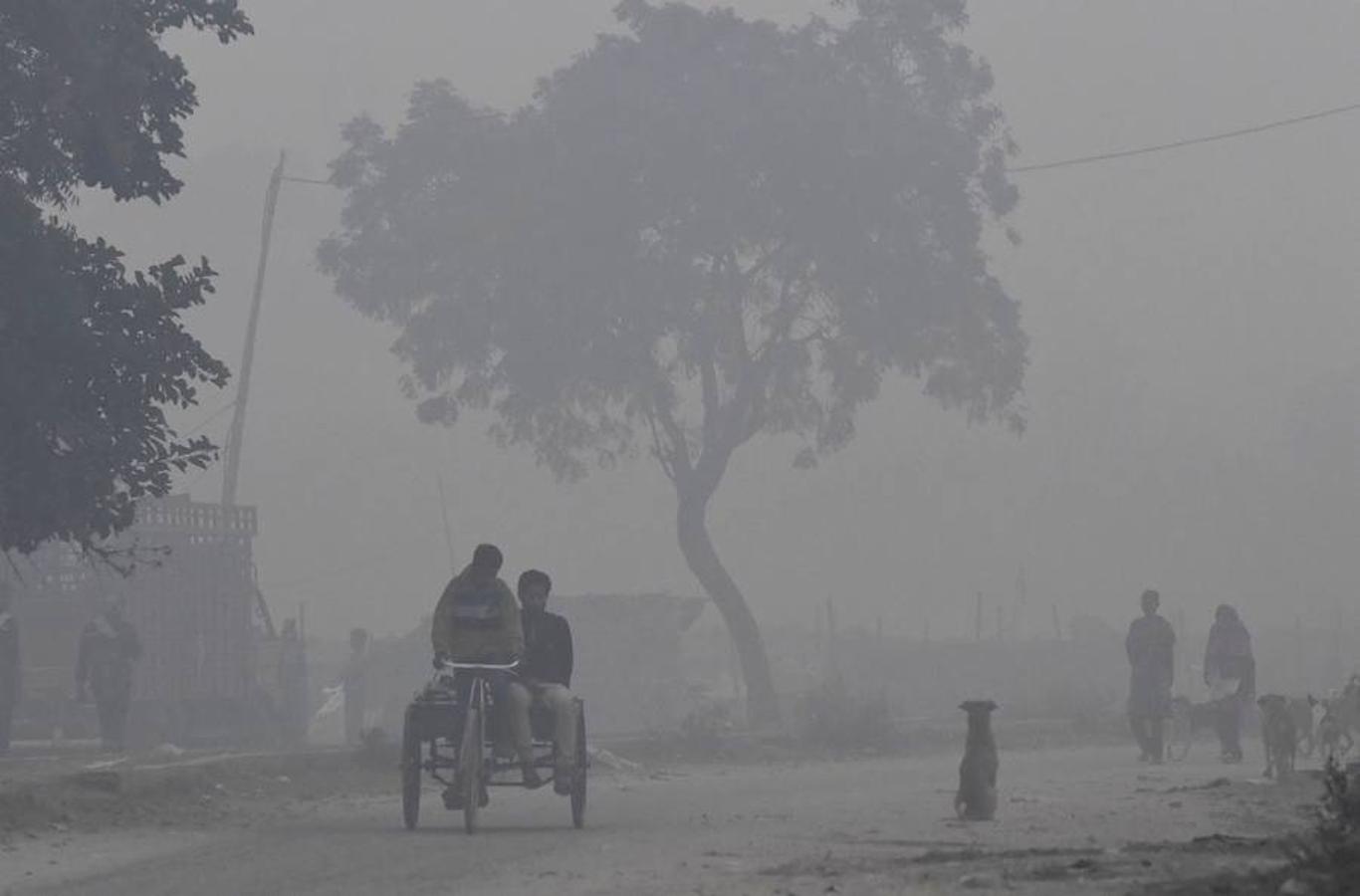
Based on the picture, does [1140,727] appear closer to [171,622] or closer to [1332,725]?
[1332,725]

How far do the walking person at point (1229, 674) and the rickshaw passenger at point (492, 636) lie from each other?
534 inches

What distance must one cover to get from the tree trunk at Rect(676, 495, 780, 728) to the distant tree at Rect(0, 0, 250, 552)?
24943mm

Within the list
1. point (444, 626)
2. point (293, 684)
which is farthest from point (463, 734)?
point (293, 684)

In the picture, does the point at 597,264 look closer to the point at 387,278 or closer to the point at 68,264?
the point at 387,278

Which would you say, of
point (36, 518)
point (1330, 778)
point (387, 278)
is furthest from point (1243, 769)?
point (387, 278)

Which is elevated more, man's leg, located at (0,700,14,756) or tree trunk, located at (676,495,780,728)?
tree trunk, located at (676,495,780,728)

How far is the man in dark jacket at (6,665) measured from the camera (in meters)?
30.2

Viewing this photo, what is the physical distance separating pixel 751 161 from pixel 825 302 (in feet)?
10.7

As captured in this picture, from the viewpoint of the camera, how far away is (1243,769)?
26.2 m

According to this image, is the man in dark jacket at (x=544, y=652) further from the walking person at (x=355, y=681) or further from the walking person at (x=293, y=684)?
the walking person at (x=293, y=684)

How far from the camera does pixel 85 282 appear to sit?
19.5m

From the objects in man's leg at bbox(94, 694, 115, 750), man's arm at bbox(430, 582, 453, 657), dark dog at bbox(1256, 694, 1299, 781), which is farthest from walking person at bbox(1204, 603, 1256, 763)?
man's leg at bbox(94, 694, 115, 750)

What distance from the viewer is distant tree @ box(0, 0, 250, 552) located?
746 inches

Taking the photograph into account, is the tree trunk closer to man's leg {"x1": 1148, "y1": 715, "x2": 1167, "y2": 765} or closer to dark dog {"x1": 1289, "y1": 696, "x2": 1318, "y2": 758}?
man's leg {"x1": 1148, "y1": 715, "x2": 1167, "y2": 765}
